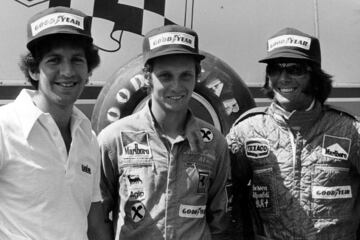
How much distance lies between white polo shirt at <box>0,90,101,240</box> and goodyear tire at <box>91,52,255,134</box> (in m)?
1.44

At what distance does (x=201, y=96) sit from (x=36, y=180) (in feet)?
6.04

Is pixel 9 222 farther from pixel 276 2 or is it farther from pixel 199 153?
pixel 276 2

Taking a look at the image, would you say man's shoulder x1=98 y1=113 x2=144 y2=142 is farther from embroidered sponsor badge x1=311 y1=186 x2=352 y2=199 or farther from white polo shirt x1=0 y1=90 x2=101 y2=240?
embroidered sponsor badge x1=311 y1=186 x2=352 y2=199

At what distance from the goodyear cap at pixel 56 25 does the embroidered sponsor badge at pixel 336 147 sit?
1116mm

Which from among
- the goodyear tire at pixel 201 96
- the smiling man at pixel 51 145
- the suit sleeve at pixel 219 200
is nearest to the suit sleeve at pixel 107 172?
the smiling man at pixel 51 145

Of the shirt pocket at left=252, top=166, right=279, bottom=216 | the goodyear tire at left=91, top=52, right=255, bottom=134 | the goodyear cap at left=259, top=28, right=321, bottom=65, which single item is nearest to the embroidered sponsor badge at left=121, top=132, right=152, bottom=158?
the shirt pocket at left=252, top=166, right=279, bottom=216

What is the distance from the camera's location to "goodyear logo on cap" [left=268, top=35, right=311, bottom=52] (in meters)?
2.61

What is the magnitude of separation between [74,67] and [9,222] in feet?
1.96

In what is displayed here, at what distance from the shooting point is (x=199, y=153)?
241cm

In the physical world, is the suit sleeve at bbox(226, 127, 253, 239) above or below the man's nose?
below

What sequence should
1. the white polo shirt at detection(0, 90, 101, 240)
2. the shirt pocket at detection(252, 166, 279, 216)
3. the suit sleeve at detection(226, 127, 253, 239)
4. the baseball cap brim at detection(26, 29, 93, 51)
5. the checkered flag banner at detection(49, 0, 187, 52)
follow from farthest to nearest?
the checkered flag banner at detection(49, 0, 187, 52) → the suit sleeve at detection(226, 127, 253, 239) → the shirt pocket at detection(252, 166, 279, 216) → the baseball cap brim at detection(26, 29, 93, 51) → the white polo shirt at detection(0, 90, 101, 240)

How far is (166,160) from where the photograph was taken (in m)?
2.36

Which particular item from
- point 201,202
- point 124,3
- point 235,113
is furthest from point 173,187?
point 124,3

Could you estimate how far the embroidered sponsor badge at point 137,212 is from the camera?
7.59 feet
